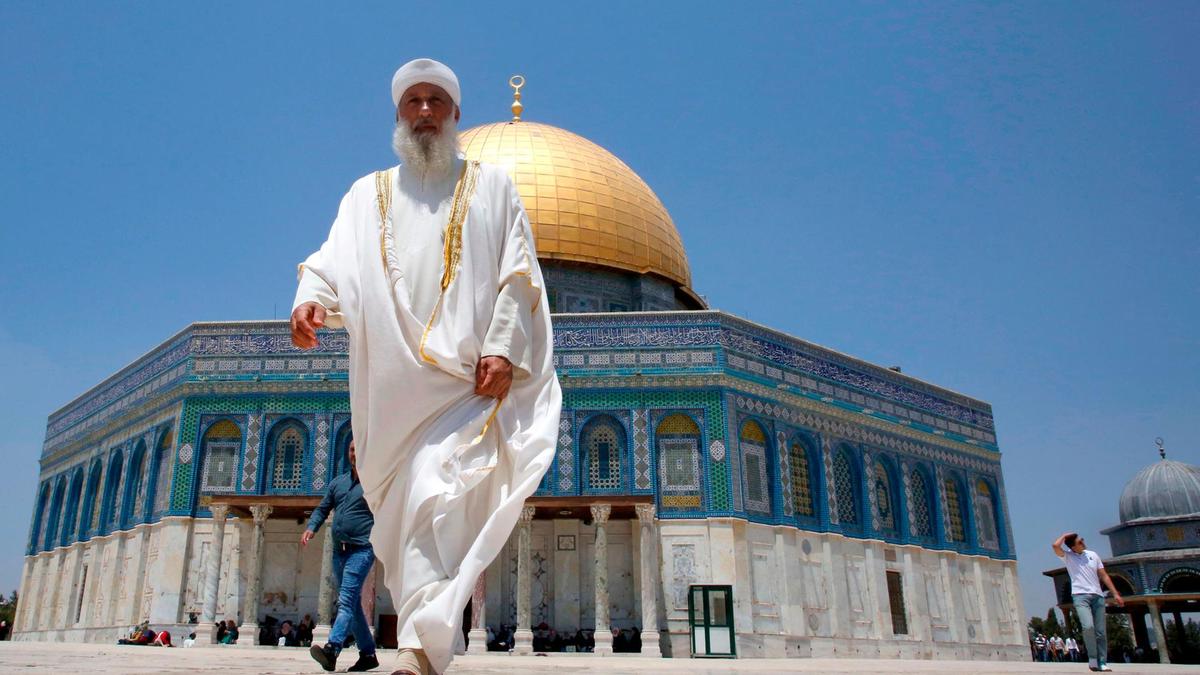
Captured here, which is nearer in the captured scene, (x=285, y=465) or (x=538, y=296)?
(x=538, y=296)

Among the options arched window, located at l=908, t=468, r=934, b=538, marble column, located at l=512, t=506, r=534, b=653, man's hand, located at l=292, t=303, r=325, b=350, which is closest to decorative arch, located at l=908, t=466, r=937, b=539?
arched window, located at l=908, t=468, r=934, b=538

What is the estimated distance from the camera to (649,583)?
17.5 meters

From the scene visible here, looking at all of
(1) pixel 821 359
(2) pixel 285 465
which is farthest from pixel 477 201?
(1) pixel 821 359

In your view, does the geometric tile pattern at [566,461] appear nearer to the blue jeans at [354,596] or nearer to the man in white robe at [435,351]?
the blue jeans at [354,596]

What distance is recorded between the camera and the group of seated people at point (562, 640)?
17625 millimetres

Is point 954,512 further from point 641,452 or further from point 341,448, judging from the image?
point 341,448

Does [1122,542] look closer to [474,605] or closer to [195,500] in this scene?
[474,605]

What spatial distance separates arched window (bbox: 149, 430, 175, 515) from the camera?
64.6 ft

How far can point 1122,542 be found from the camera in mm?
36938

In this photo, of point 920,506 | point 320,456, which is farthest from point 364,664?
point 920,506

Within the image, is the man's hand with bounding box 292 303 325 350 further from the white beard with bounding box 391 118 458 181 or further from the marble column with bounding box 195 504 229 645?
the marble column with bounding box 195 504 229 645

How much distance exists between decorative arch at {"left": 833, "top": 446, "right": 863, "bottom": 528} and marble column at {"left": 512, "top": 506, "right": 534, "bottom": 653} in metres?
6.96

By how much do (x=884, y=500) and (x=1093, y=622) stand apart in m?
14.5

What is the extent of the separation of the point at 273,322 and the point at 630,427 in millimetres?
7400
